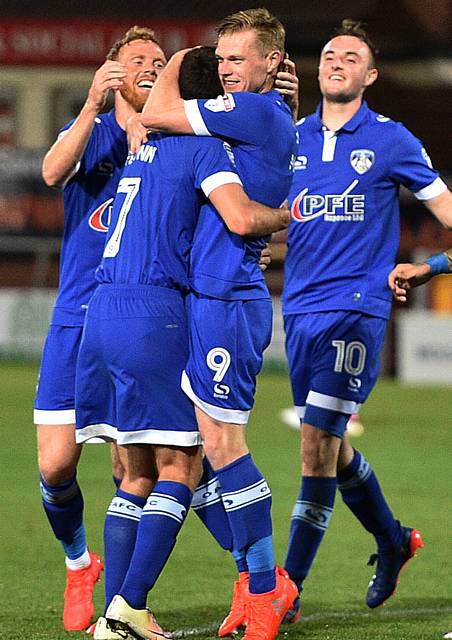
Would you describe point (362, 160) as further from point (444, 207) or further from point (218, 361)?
point (218, 361)

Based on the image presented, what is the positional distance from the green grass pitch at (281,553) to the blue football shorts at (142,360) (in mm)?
933

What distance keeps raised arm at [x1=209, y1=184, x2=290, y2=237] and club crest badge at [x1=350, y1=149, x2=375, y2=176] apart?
1.46 metres

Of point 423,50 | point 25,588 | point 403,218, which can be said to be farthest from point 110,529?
point 423,50

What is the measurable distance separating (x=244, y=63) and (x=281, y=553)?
3118 millimetres

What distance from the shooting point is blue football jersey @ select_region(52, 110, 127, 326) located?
539 cm

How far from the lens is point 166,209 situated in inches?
183

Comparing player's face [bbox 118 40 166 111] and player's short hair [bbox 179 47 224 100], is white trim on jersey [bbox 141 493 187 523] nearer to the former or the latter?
player's short hair [bbox 179 47 224 100]

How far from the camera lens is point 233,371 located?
466cm

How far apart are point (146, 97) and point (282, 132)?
765mm

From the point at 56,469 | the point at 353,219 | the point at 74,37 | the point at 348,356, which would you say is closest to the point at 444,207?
the point at 353,219

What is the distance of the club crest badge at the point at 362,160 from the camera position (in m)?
6.00

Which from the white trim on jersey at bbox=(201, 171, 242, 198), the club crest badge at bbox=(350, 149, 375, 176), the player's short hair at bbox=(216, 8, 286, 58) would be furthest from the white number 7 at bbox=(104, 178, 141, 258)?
the club crest badge at bbox=(350, 149, 375, 176)

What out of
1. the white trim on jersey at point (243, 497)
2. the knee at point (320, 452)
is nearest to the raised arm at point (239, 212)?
the white trim on jersey at point (243, 497)

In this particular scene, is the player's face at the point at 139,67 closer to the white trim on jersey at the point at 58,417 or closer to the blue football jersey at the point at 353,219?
the blue football jersey at the point at 353,219
